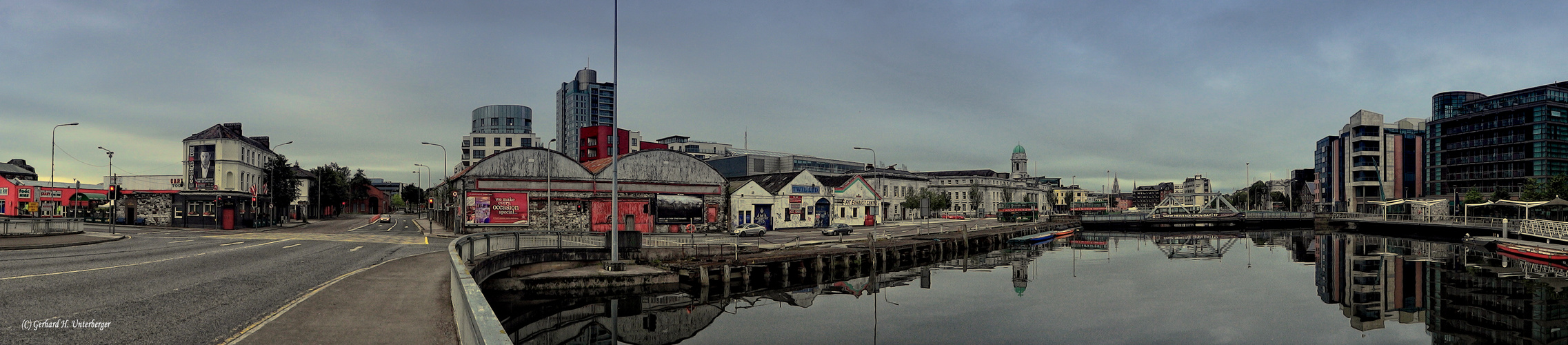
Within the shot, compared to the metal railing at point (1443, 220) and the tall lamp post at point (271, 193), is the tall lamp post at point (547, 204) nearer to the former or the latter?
the tall lamp post at point (271, 193)

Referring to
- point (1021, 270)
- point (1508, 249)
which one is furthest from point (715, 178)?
point (1508, 249)

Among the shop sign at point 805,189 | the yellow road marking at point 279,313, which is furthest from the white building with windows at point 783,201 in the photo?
the yellow road marking at point 279,313

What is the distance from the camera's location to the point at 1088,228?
102938 mm

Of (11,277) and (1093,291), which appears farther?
(1093,291)

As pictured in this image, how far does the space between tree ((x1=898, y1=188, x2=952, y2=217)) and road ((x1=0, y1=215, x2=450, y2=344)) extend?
3127 inches

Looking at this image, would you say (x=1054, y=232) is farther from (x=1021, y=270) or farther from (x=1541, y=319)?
(x=1541, y=319)

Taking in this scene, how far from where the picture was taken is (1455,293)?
34.0 metres

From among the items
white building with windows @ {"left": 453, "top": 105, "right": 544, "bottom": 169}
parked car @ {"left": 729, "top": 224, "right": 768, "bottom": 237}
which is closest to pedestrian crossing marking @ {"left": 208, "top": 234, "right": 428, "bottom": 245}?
parked car @ {"left": 729, "top": 224, "right": 768, "bottom": 237}

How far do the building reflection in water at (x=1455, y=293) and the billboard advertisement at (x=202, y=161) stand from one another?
82424mm

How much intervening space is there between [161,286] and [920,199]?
298 ft

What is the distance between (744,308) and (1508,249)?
53.4m

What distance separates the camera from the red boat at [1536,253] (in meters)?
43.2

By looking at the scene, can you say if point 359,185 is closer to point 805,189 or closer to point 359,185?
point 359,185

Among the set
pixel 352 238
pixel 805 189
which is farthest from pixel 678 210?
pixel 352 238
